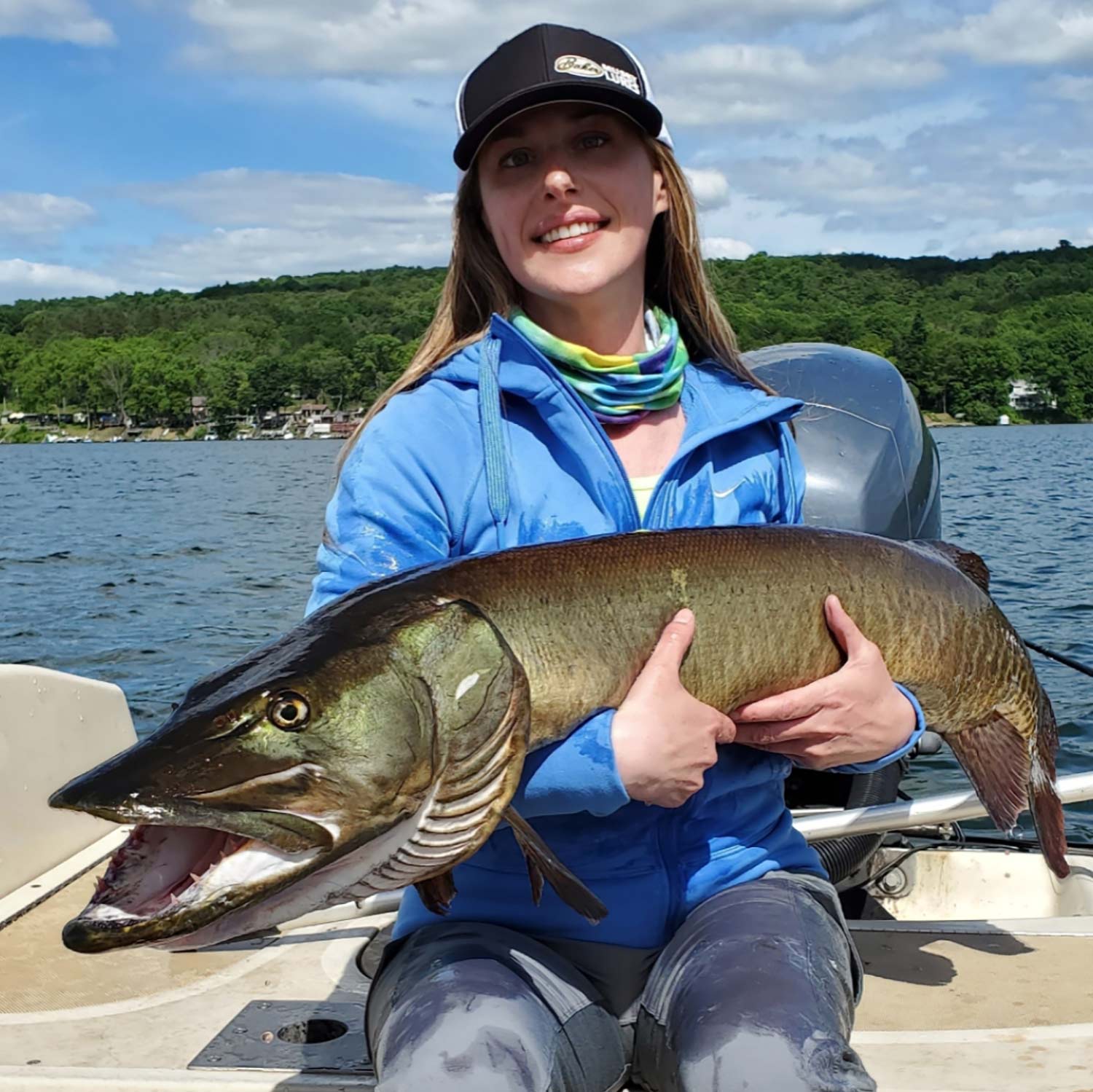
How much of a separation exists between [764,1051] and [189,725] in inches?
42.0

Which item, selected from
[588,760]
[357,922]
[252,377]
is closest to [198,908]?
[588,760]

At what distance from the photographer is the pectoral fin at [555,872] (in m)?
2.11

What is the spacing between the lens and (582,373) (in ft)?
10.0

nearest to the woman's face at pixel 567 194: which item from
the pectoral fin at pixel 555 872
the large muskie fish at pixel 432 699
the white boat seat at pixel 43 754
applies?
the large muskie fish at pixel 432 699

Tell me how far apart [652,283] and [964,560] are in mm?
1067

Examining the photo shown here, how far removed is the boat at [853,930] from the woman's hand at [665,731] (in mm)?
808

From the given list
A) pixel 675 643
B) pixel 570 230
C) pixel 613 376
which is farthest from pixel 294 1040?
pixel 570 230

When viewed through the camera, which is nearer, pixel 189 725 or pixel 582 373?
pixel 189 725

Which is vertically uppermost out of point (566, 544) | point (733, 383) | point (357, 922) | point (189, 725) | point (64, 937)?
point (733, 383)

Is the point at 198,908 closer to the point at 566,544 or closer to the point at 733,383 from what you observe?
the point at 566,544

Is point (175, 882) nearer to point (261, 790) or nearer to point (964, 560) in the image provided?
point (261, 790)

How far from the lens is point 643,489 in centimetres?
301

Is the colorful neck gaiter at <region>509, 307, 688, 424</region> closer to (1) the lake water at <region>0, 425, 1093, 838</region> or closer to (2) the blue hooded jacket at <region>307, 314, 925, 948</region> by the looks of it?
(2) the blue hooded jacket at <region>307, 314, 925, 948</region>

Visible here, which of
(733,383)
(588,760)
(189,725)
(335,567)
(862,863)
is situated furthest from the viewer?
(862,863)
